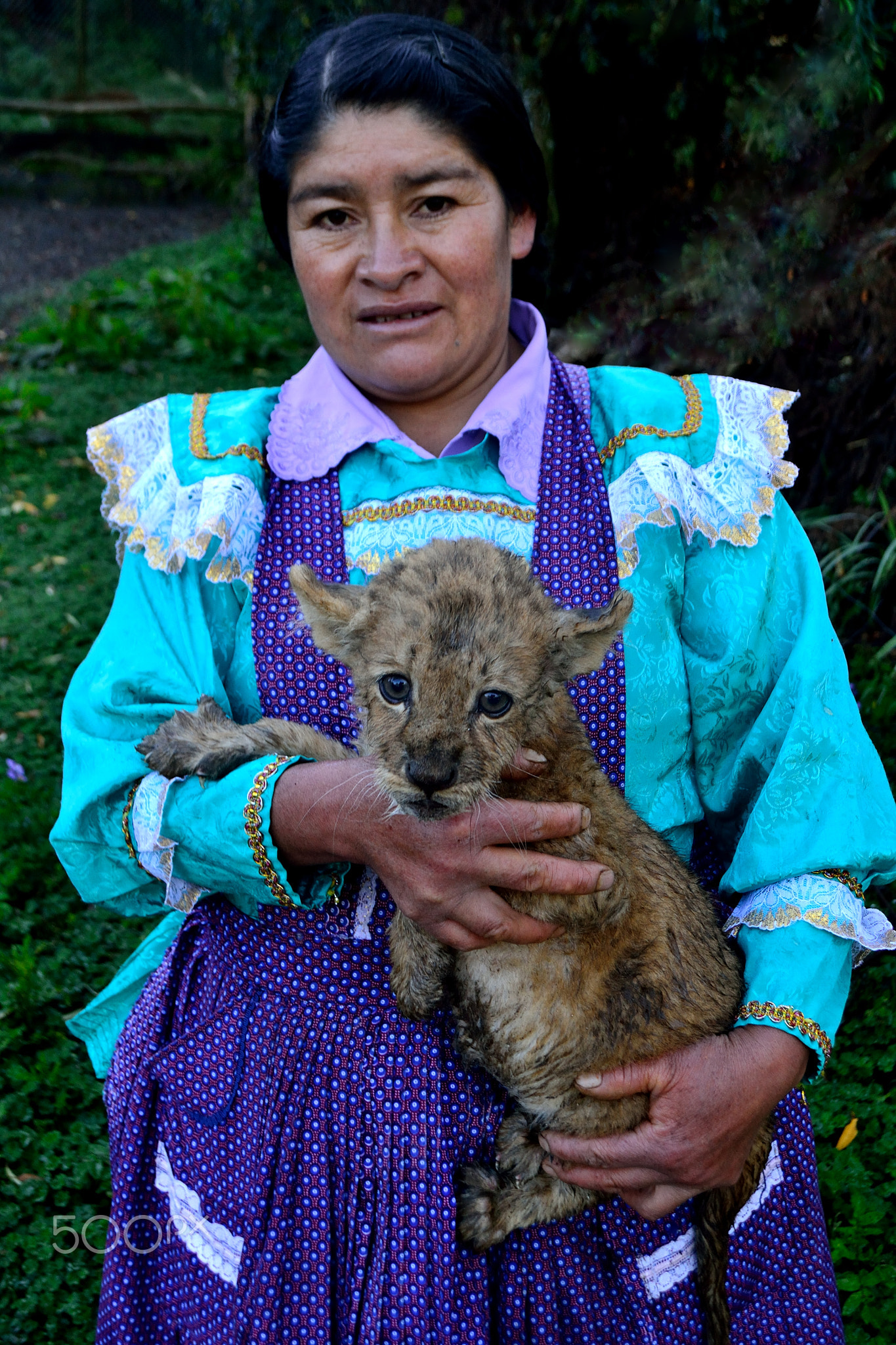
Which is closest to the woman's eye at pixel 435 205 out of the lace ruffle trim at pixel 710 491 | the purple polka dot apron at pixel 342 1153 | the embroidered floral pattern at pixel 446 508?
the purple polka dot apron at pixel 342 1153

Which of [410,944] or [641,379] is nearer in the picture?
[410,944]

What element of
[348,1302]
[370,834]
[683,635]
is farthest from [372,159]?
[348,1302]

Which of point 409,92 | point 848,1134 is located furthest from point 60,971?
point 409,92

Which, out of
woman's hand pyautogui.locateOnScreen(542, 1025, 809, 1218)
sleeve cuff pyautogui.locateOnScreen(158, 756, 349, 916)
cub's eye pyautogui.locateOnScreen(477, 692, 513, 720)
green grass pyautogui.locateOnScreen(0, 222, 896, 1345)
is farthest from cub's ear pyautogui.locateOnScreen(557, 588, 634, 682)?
green grass pyautogui.locateOnScreen(0, 222, 896, 1345)

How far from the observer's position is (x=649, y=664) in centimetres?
262

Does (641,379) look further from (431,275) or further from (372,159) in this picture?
(372,159)

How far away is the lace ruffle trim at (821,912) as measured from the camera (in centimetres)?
245

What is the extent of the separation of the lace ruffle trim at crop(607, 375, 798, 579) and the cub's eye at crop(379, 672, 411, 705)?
2.06 ft

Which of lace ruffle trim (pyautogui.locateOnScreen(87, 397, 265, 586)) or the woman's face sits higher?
the woman's face

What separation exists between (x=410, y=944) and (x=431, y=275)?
1627 mm

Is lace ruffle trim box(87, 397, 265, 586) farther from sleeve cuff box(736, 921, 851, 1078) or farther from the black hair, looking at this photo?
sleeve cuff box(736, 921, 851, 1078)

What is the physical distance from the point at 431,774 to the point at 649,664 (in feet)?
2.28

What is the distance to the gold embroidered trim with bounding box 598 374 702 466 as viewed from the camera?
276 centimetres

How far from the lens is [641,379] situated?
2902 mm
